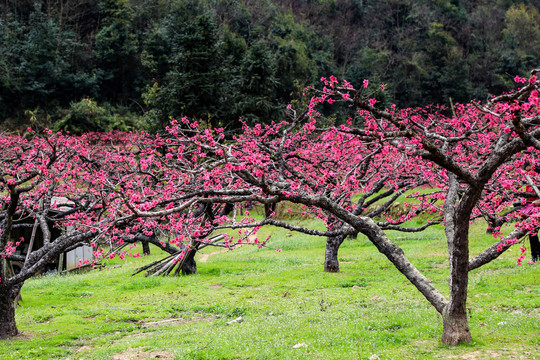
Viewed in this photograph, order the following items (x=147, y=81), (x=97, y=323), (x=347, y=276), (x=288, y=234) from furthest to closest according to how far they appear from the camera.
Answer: (x=147, y=81) < (x=288, y=234) < (x=347, y=276) < (x=97, y=323)

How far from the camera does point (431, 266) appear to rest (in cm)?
1677

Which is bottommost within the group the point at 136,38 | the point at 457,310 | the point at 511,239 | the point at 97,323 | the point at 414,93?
the point at 97,323

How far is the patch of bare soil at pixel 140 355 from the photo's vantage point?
8.35m

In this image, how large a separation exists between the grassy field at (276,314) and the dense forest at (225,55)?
754 inches

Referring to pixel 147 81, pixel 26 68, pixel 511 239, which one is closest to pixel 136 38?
pixel 147 81

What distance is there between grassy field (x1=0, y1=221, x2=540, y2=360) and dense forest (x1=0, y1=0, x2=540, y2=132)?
1916cm

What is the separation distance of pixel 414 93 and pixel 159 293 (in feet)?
A: 165

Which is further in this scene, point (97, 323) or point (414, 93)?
point (414, 93)

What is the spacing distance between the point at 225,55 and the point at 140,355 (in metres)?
44.8

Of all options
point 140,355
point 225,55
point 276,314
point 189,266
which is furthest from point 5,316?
point 225,55

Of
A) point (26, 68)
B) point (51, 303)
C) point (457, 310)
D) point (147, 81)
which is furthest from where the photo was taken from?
point (147, 81)

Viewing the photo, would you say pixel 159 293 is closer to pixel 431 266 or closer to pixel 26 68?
pixel 431 266

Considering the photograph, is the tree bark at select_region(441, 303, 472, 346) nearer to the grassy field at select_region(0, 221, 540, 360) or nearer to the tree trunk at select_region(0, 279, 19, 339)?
the grassy field at select_region(0, 221, 540, 360)

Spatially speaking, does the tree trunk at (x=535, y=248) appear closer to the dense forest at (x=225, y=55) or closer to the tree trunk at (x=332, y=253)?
the tree trunk at (x=332, y=253)
